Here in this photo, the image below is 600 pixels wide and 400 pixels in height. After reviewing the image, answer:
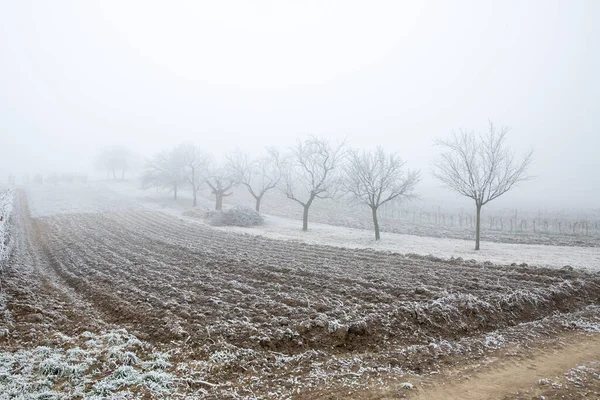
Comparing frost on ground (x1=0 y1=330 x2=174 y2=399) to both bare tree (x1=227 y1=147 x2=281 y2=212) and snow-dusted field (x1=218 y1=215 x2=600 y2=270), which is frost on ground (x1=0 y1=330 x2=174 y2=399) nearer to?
snow-dusted field (x1=218 y1=215 x2=600 y2=270)

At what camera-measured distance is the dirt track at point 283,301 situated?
6781 millimetres

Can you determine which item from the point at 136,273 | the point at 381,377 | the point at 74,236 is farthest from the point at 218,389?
the point at 74,236

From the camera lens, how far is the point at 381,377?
18.9 feet

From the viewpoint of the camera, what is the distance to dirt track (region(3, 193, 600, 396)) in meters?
6.78

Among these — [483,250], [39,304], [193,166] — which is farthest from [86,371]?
[193,166]

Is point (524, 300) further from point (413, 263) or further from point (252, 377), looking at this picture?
point (252, 377)

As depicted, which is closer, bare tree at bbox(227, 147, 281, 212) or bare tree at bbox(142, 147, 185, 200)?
bare tree at bbox(227, 147, 281, 212)

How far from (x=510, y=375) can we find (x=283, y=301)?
17.9 feet

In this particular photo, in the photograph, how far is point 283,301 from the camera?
930 centimetres

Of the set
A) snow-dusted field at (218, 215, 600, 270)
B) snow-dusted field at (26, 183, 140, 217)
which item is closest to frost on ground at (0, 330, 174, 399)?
snow-dusted field at (218, 215, 600, 270)

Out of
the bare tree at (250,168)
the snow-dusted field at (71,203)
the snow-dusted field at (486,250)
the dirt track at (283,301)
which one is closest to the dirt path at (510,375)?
the dirt track at (283,301)

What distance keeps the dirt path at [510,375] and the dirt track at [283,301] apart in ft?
2.29

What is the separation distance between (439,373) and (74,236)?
69.0ft

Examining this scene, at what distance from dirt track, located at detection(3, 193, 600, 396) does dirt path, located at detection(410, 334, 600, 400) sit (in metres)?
0.70
